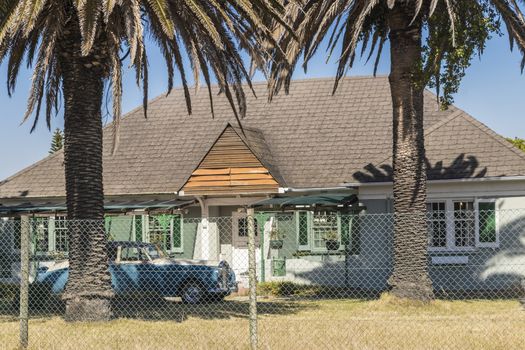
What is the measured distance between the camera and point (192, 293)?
20375 mm

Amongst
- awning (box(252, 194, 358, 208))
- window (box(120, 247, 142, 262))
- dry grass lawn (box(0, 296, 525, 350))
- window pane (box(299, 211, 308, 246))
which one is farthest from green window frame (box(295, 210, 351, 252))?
window (box(120, 247, 142, 262))

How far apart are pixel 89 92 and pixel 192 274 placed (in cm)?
597

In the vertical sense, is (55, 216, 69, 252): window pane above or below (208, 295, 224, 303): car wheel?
above

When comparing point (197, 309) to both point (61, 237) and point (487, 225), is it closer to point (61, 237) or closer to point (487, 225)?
point (487, 225)

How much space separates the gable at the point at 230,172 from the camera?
26438mm

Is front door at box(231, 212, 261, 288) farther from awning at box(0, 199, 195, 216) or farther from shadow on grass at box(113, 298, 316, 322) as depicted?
shadow on grass at box(113, 298, 316, 322)

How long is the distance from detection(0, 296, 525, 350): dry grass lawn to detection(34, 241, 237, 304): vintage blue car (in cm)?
103

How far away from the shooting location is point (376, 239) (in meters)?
24.7

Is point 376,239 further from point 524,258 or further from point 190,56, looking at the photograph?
point 190,56

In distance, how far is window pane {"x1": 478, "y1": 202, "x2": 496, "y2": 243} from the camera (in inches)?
923

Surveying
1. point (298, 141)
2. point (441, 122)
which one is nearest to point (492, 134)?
point (441, 122)

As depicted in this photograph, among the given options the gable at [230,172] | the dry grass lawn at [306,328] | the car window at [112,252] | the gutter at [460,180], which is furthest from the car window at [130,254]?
the gutter at [460,180]

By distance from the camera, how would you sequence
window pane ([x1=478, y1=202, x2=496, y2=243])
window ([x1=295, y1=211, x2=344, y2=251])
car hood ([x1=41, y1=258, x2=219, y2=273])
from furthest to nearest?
window ([x1=295, y1=211, x2=344, y2=251])
window pane ([x1=478, y1=202, x2=496, y2=243])
car hood ([x1=41, y1=258, x2=219, y2=273])

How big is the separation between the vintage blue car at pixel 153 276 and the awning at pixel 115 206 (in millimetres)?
4231
